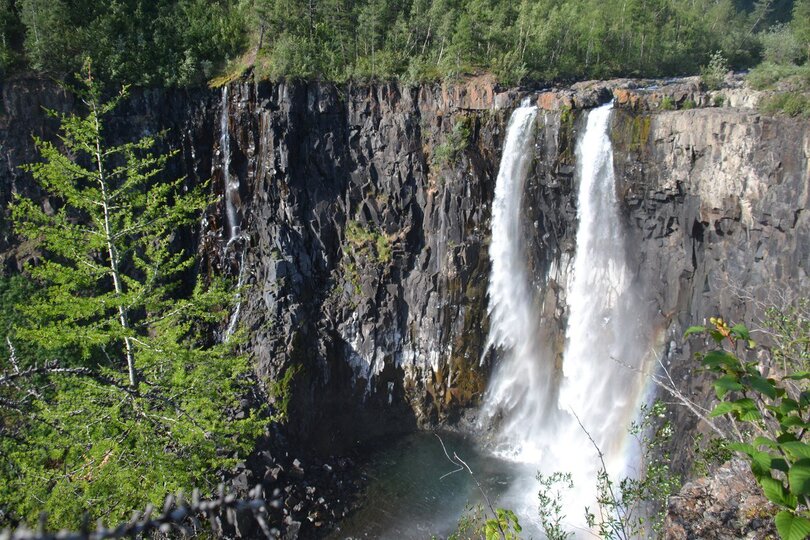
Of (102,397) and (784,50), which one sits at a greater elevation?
(784,50)

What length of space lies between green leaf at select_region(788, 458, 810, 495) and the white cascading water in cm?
1488

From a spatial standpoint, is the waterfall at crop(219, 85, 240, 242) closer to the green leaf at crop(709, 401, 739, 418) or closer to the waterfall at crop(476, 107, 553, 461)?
the waterfall at crop(476, 107, 553, 461)

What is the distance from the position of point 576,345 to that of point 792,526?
1716 cm

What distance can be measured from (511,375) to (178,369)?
15519 mm

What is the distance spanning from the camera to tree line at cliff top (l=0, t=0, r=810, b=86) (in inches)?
859

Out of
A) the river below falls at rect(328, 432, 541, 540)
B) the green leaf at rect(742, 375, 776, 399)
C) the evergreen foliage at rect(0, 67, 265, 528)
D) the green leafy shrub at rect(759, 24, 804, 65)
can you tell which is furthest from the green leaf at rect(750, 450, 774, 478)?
the green leafy shrub at rect(759, 24, 804, 65)

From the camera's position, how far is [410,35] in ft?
81.5

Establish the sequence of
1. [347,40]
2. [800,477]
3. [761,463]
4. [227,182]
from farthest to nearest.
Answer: [347,40] → [227,182] → [761,463] → [800,477]

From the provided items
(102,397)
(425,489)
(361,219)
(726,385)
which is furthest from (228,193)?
Result: (726,385)

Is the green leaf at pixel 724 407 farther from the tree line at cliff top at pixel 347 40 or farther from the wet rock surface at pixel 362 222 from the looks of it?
the tree line at cliff top at pixel 347 40

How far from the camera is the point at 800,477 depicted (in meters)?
2.67

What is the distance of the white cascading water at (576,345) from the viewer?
17578mm

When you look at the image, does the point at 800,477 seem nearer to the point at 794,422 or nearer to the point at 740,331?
the point at 794,422

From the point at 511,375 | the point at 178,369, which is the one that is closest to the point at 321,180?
the point at 511,375
